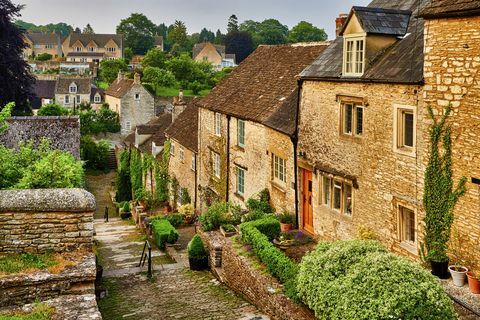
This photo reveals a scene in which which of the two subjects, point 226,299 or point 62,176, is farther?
point 226,299

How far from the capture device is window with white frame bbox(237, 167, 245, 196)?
2564 centimetres

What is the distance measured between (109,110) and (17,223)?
64703mm

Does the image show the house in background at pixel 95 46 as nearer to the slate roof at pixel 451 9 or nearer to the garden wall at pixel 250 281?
the garden wall at pixel 250 281

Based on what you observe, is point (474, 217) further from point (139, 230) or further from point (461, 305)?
point (139, 230)


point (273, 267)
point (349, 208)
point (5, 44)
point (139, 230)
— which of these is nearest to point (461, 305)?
point (273, 267)

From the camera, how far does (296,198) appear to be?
20109 mm

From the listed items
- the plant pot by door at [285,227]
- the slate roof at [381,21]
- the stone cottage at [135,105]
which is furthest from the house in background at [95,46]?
the slate roof at [381,21]

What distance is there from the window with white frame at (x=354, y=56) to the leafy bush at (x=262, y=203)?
25.3 feet

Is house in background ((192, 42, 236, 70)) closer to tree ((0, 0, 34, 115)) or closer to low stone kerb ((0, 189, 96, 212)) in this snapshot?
tree ((0, 0, 34, 115))

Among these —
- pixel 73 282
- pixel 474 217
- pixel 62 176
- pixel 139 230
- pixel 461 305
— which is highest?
pixel 62 176

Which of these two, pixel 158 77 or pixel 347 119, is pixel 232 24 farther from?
pixel 347 119

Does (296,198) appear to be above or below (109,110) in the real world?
below

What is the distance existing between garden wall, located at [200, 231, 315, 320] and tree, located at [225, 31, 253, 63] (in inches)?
5309

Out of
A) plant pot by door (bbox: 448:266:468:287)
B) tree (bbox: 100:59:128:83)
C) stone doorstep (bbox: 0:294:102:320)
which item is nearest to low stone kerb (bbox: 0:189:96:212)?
stone doorstep (bbox: 0:294:102:320)
